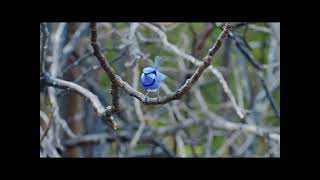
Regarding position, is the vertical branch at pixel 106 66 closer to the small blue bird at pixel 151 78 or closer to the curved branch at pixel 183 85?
the curved branch at pixel 183 85

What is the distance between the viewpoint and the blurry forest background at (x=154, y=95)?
9.20ft

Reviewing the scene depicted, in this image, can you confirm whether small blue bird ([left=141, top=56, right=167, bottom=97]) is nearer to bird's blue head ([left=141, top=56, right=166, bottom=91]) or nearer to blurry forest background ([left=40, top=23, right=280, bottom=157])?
bird's blue head ([left=141, top=56, right=166, bottom=91])

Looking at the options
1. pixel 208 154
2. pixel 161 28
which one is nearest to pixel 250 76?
pixel 208 154

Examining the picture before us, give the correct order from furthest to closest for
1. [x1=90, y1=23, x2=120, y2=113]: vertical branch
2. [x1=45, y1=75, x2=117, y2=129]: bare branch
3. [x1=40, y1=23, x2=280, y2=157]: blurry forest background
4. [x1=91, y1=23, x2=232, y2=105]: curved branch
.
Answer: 1. [x1=40, y1=23, x2=280, y2=157]: blurry forest background
2. [x1=45, y1=75, x2=117, y2=129]: bare branch
3. [x1=90, y1=23, x2=120, y2=113]: vertical branch
4. [x1=91, y1=23, x2=232, y2=105]: curved branch

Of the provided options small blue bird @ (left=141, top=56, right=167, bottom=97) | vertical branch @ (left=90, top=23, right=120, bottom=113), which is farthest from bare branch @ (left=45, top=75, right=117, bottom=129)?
→ small blue bird @ (left=141, top=56, right=167, bottom=97)

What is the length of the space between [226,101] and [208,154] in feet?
2.67

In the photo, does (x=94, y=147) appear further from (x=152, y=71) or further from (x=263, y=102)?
(x=152, y=71)

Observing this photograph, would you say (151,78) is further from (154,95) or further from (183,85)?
(154,95)

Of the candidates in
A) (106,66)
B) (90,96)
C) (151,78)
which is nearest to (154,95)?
(90,96)

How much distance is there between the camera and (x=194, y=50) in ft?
10.9

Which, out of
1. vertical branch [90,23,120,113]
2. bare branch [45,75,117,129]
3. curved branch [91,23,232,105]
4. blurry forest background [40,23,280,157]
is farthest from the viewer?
blurry forest background [40,23,280,157]

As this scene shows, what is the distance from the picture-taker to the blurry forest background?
280 centimetres
